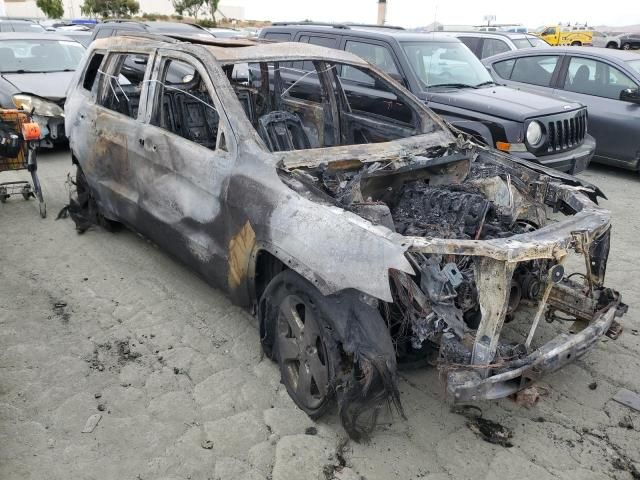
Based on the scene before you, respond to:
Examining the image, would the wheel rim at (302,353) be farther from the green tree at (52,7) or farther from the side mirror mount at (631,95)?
the green tree at (52,7)

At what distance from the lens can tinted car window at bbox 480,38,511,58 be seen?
10.7m

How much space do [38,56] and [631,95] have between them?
354 inches

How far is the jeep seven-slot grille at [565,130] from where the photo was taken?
6256 millimetres

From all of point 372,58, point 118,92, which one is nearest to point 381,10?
point 372,58

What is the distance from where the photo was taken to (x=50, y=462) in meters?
2.66

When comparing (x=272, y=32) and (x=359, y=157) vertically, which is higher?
(x=272, y=32)

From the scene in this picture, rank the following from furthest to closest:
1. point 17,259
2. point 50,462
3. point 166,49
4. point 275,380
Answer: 1. point 17,259
2. point 166,49
3. point 275,380
4. point 50,462

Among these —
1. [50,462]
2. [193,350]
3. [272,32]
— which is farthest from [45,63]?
[50,462]

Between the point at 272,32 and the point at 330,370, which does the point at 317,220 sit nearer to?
the point at 330,370

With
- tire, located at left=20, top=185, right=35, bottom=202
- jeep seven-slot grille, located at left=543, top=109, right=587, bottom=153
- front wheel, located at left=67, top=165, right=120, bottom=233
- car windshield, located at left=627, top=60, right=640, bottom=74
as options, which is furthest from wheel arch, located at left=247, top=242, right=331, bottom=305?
car windshield, located at left=627, top=60, right=640, bottom=74

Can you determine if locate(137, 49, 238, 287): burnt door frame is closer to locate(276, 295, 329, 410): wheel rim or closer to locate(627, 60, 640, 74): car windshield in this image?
locate(276, 295, 329, 410): wheel rim

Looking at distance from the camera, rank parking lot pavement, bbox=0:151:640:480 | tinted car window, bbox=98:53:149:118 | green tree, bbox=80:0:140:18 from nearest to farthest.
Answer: parking lot pavement, bbox=0:151:640:480 → tinted car window, bbox=98:53:149:118 → green tree, bbox=80:0:140:18

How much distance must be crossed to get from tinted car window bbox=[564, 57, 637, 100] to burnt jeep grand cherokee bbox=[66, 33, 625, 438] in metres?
4.58

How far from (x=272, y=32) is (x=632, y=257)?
5.77 metres
